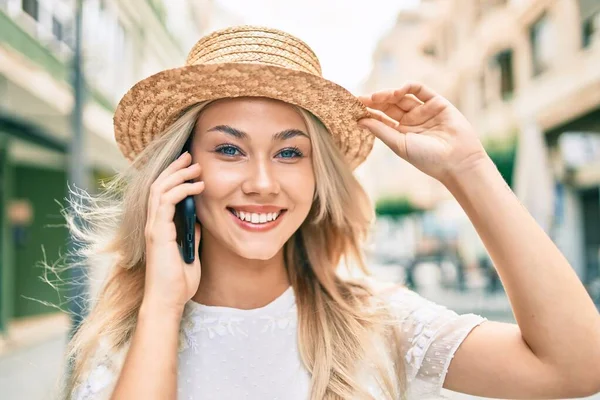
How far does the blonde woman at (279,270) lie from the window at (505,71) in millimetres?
11356

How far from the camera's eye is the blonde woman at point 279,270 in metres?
1.42

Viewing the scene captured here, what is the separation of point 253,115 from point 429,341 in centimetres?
86

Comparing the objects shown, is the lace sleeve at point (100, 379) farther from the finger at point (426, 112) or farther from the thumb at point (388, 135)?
the finger at point (426, 112)

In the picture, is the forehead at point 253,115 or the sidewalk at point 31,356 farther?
the sidewalk at point 31,356

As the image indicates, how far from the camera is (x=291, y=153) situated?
173 cm

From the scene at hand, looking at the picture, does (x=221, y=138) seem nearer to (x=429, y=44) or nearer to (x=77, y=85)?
(x=77, y=85)

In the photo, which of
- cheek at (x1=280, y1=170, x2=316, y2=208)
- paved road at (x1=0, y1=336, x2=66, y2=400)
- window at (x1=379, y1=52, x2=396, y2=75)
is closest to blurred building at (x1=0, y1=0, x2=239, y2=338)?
paved road at (x1=0, y1=336, x2=66, y2=400)

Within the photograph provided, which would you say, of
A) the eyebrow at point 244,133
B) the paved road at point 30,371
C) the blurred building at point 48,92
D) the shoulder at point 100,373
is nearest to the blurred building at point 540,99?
the eyebrow at point 244,133

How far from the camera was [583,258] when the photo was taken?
976 cm

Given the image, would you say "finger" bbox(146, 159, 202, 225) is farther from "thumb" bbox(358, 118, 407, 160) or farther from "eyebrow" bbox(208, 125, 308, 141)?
"thumb" bbox(358, 118, 407, 160)

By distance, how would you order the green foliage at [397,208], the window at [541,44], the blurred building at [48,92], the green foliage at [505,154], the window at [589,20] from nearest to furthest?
the blurred building at [48,92], the green foliage at [505,154], the window at [589,20], the window at [541,44], the green foliage at [397,208]

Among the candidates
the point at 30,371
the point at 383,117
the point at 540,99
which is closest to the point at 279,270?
the point at 383,117

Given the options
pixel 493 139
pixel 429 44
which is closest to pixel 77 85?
pixel 493 139

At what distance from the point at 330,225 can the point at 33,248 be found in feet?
29.6
